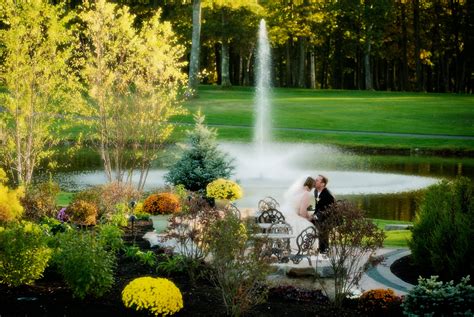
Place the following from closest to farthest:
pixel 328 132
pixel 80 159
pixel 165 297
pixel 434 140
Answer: pixel 165 297 → pixel 80 159 → pixel 434 140 → pixel 328 132

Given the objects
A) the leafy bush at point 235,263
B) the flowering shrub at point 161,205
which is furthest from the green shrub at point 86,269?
the flowering shrub at point 161,205

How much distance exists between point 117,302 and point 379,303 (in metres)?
3.50

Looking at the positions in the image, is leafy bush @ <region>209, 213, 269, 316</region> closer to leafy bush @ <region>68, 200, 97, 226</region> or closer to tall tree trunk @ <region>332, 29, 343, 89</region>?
leafy bush @ <region>68, 200, 97, 226</region>

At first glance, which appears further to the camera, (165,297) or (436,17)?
(436,17)

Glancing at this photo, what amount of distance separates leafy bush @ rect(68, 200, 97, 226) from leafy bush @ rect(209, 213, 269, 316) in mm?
7193

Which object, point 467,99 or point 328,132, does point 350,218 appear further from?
point 467,99

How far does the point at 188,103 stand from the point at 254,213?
33.0 m

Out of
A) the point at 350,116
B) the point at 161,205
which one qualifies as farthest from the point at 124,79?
the point at 350,116

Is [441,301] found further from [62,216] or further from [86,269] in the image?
[62,216]

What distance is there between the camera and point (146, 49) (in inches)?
835

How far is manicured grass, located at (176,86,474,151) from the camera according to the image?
127ft

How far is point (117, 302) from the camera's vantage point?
10336 mm

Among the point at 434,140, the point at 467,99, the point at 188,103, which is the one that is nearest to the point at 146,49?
the point at 434,140

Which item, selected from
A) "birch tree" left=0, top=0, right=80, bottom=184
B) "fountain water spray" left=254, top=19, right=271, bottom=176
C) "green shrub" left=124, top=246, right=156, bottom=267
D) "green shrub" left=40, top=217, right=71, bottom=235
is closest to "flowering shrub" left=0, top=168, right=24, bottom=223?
"green shrub" left=40, top=217, right=71, bottom=235
